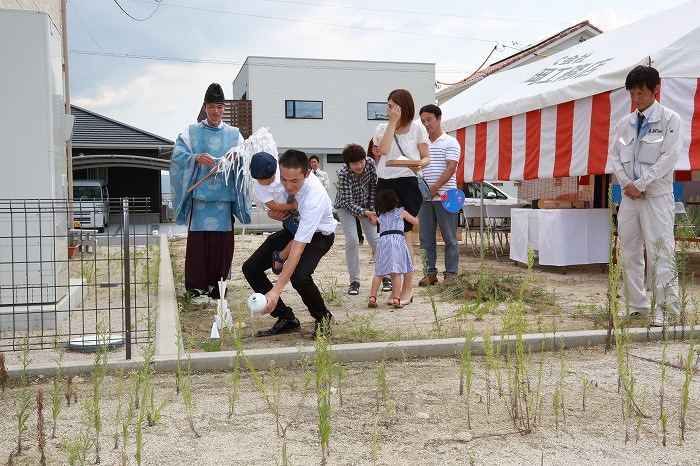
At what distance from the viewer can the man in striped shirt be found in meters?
6.75

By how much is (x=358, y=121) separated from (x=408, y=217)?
23.1 metres

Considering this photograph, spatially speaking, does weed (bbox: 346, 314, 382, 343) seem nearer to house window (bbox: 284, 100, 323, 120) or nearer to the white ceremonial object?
the white ceremonial object

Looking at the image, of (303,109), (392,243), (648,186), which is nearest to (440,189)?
(392,243)

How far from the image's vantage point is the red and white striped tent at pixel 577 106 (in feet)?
21.6

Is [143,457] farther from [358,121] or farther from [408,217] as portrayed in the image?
[358,121]

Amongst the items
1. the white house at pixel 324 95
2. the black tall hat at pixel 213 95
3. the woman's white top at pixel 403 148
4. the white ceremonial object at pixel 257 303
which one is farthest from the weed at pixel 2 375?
the white house at pixel 324 95

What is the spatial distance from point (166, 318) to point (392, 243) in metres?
1.84

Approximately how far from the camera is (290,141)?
2775cm

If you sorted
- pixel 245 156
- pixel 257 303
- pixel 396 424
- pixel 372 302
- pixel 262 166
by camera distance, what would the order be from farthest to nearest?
pixel 372 302 → pixel 245 156 → pixel 262 166 → pixel 257 303 → pixel 396 424

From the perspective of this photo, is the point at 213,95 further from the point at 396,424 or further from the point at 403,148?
the point at 396,424

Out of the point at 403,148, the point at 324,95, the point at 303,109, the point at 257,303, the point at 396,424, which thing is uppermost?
the point at 324,95

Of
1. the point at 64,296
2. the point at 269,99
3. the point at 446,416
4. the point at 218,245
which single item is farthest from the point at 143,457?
the point at 269,99

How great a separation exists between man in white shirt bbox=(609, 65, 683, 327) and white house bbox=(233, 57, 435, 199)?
22236 mm

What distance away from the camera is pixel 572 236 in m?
7.71
